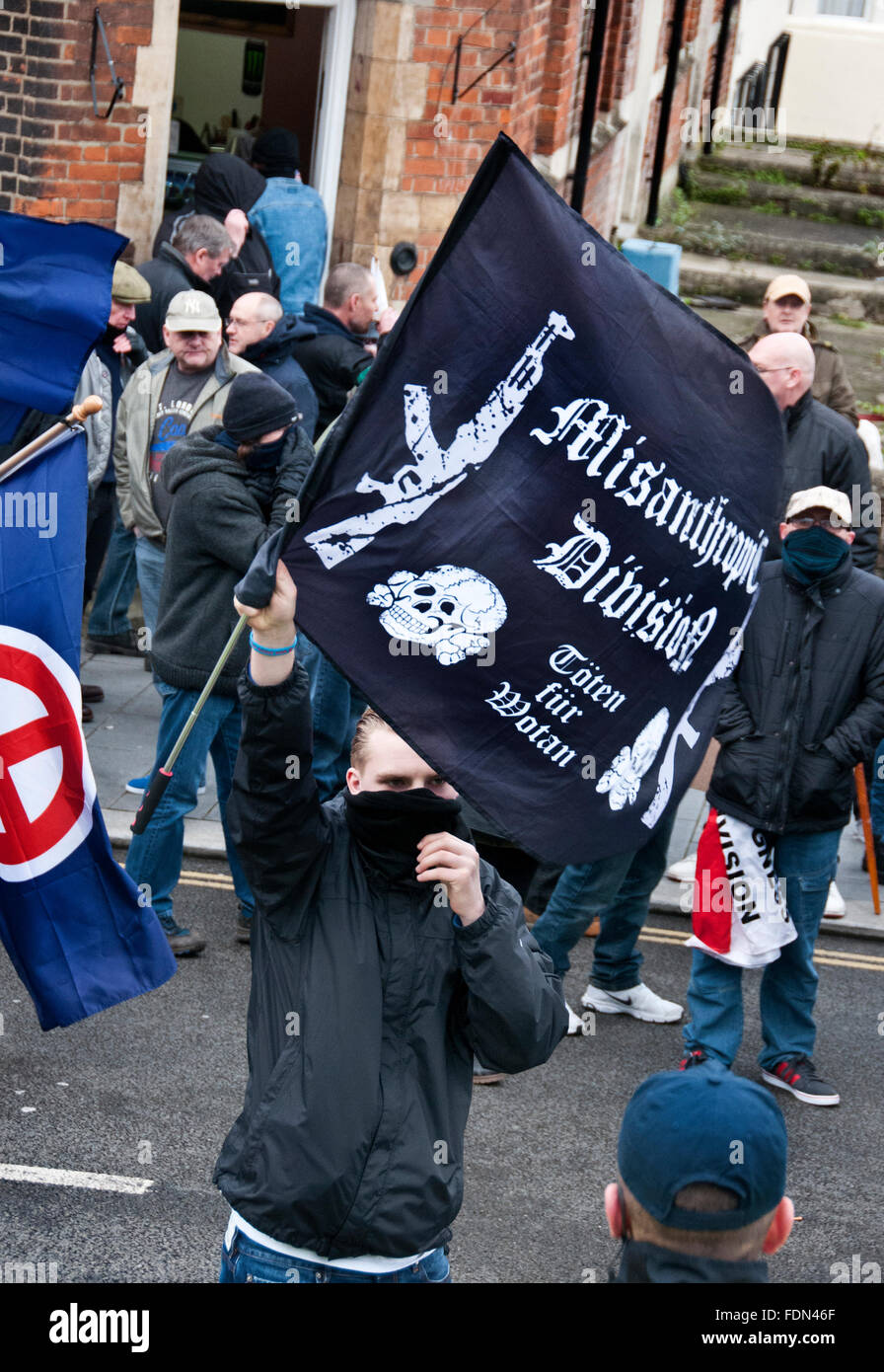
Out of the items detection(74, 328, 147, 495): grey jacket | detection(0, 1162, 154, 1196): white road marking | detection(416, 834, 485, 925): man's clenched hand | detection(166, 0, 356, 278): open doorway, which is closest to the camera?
detection(416, 834, 485, 925): man's clenched hand

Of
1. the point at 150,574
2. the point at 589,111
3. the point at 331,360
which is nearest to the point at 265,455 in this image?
the point at 150,574

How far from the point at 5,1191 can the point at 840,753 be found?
3.06 metres

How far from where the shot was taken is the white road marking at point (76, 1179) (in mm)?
5367

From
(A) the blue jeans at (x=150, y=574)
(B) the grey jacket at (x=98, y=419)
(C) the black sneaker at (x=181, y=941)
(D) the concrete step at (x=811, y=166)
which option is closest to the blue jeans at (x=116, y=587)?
(B) the grey jacket at (x=98, y=419)

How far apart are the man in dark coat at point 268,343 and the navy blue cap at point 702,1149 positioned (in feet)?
20.1

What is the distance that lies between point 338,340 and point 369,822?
6.14 meters

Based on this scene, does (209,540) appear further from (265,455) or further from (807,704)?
(807,704)

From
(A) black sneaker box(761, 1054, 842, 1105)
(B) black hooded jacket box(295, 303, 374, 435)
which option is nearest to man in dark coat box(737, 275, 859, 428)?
(B) black hooded jacket box(295, 303, 374, 435)

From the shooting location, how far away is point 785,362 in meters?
7.51

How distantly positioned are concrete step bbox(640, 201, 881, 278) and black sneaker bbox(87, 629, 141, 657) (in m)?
9.42

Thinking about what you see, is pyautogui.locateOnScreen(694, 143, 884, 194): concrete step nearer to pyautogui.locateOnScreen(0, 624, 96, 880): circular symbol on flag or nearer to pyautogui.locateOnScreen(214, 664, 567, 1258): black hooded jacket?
pyautogui.locateOnScreen(0, 624, 96, 880): circular symbol on flag

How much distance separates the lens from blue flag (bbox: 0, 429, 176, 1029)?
193 inches
